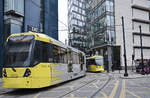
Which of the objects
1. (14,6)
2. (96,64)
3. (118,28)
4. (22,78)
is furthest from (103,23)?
(22,78)

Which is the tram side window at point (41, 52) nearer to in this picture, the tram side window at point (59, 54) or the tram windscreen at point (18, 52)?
the tram windscreen at point (18, 52)

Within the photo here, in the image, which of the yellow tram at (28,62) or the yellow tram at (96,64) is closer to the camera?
the yellow tram at (28,62)

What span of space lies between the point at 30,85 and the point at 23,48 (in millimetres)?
2030

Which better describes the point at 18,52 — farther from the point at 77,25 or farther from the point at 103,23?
the point at 77,25

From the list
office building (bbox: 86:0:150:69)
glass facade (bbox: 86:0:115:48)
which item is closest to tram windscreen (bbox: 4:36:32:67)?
office building (bbox: 86:0:150:69)

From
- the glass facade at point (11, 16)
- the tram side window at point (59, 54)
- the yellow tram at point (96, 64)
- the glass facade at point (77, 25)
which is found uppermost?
the glass facade at point (77, 25)

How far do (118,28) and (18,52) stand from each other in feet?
119

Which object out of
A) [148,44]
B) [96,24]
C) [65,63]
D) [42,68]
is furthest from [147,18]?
[42,68]

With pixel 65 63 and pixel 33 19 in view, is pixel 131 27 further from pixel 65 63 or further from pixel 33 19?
pixel 65 63

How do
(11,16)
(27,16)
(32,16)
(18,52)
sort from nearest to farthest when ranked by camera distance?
1. (18,52)
2. (11,16)
3. (27,16)
4. (32,16)

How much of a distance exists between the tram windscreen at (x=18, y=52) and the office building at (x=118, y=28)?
32.2 meters

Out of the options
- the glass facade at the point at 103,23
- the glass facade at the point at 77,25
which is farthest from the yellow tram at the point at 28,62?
the glass facade at the point at 77,25

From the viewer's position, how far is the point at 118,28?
139 feet

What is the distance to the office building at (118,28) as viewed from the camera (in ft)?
136
